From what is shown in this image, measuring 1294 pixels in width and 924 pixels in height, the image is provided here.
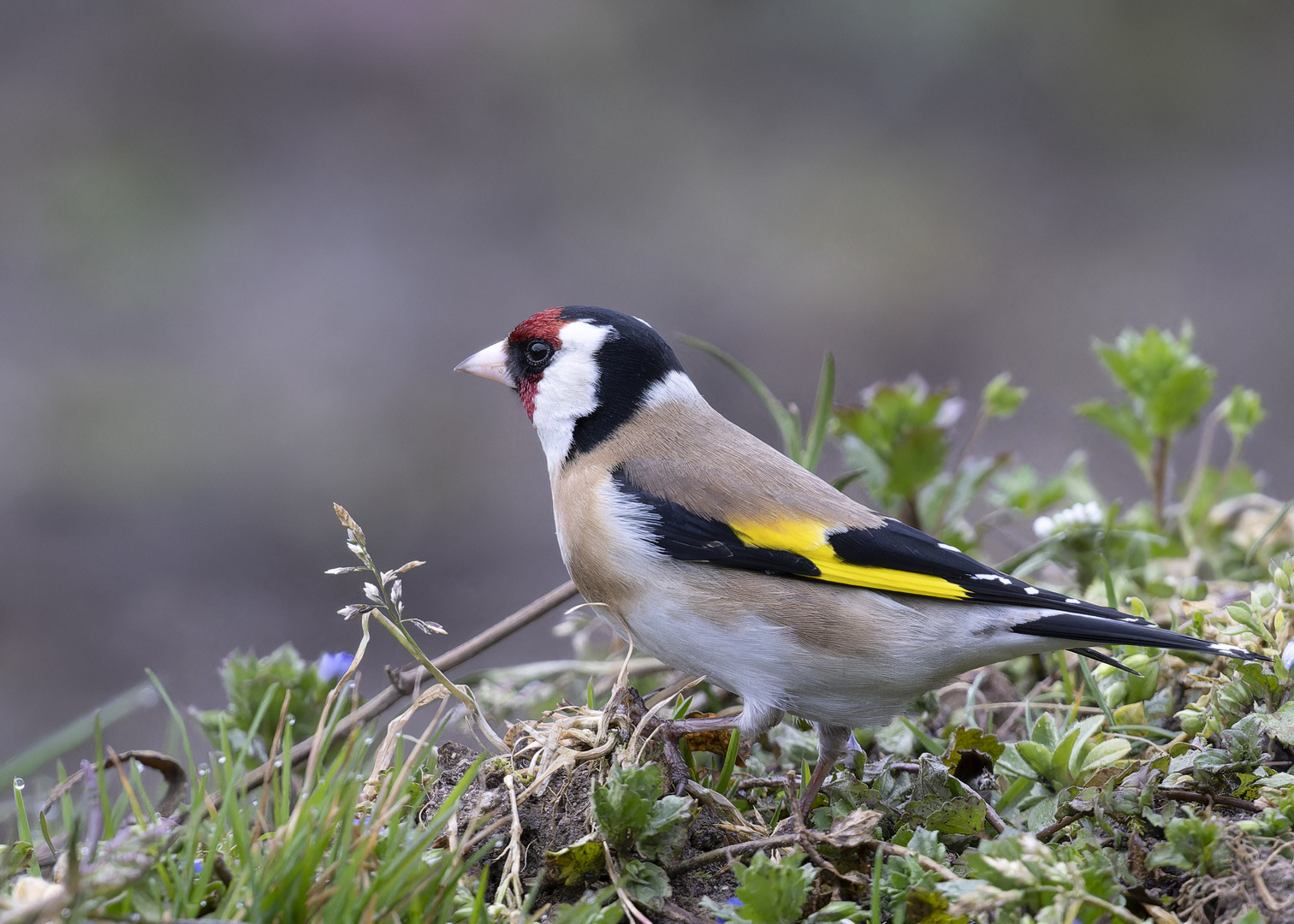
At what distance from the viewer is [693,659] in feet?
8.79

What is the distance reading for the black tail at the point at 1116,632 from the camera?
234 centimetres

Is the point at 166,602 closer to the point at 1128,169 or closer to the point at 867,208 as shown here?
the point at 867,208

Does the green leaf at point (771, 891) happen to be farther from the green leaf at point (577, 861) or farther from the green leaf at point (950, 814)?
the green leaf at point (950, 814)

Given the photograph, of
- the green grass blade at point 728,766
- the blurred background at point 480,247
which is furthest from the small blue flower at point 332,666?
the blurred background at point 480,247

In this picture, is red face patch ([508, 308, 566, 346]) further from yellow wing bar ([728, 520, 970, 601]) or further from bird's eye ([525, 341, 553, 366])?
yellow wing bar ([728, 520, 970, 601])

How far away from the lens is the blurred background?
6.83 meters

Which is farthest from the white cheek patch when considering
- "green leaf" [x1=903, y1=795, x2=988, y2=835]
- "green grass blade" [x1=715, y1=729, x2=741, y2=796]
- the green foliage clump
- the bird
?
"green leaf" [x1=903, y1=795, x2=988, y2=835]

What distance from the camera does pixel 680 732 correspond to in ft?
8.68

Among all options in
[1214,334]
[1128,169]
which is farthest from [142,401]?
[1128,169]

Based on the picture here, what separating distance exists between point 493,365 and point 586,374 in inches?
13.6

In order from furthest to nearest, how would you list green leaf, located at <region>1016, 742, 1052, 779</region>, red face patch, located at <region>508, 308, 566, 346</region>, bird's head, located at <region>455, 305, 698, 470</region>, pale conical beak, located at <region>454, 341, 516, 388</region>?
pale conical beak, located at <region>454, 341, 516, 388</region>
red face patch, located at <region>508, 308, 566, 346</region>
bird's head, located at <region>455, 305, 698, 470</region>
green leaf, located at <region>1016, 742, 1052, 779</region>

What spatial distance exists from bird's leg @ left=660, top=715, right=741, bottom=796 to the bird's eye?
1.14 m

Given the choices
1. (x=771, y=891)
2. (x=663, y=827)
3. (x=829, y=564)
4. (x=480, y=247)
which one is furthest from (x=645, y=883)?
(x=480, y=247)

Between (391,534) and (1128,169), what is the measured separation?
21.9 ft
